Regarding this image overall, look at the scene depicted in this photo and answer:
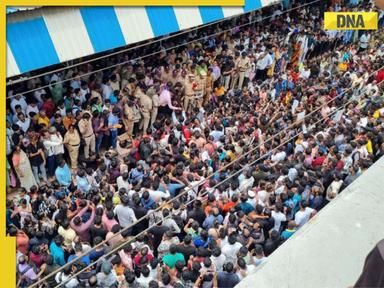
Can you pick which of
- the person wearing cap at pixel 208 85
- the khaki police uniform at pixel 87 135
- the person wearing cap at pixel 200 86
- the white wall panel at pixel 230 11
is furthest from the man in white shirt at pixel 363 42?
the khaki police uniform at pixel 87 135

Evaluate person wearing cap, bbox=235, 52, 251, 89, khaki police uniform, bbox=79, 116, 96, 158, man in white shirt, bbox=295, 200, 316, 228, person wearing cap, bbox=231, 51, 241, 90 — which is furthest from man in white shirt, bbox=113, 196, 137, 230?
person wearing cap, bbox=235, 52, 251, 89

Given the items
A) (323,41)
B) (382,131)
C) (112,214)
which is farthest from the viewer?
(323,41)

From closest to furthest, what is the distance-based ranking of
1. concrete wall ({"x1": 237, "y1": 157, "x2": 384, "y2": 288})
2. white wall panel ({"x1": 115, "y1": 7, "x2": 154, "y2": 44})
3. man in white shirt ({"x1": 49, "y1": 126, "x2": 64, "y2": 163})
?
concrete wall ({"x1": 237, "y1": 157, "x2": 384, "y2": 288}) < man in white shirt ({"x1": 49, "y1": 126, "x2": 64, "y2": 163}) < white wall panel ({"x1": 115, "y1": 7, "x2": 154, "y2": 44})

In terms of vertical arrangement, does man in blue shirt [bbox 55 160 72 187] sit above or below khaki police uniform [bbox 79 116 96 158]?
below

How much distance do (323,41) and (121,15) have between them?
7.55 metres

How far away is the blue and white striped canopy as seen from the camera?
28.3 ft

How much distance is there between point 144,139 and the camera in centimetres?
944

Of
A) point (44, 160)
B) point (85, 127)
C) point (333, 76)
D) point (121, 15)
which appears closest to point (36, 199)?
point (44, 160)

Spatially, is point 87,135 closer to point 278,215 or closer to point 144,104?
point 144,104

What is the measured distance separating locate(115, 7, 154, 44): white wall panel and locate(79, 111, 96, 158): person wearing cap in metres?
1.77

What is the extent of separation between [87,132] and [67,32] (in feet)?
5.99

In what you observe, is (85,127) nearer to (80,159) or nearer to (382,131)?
(80,159)

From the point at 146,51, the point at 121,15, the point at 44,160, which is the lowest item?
the point at 44,160

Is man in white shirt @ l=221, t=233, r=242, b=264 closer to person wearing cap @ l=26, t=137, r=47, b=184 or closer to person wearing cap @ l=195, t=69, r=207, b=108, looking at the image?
person wearing cap @ l=26, t=137, r=47, b=184
